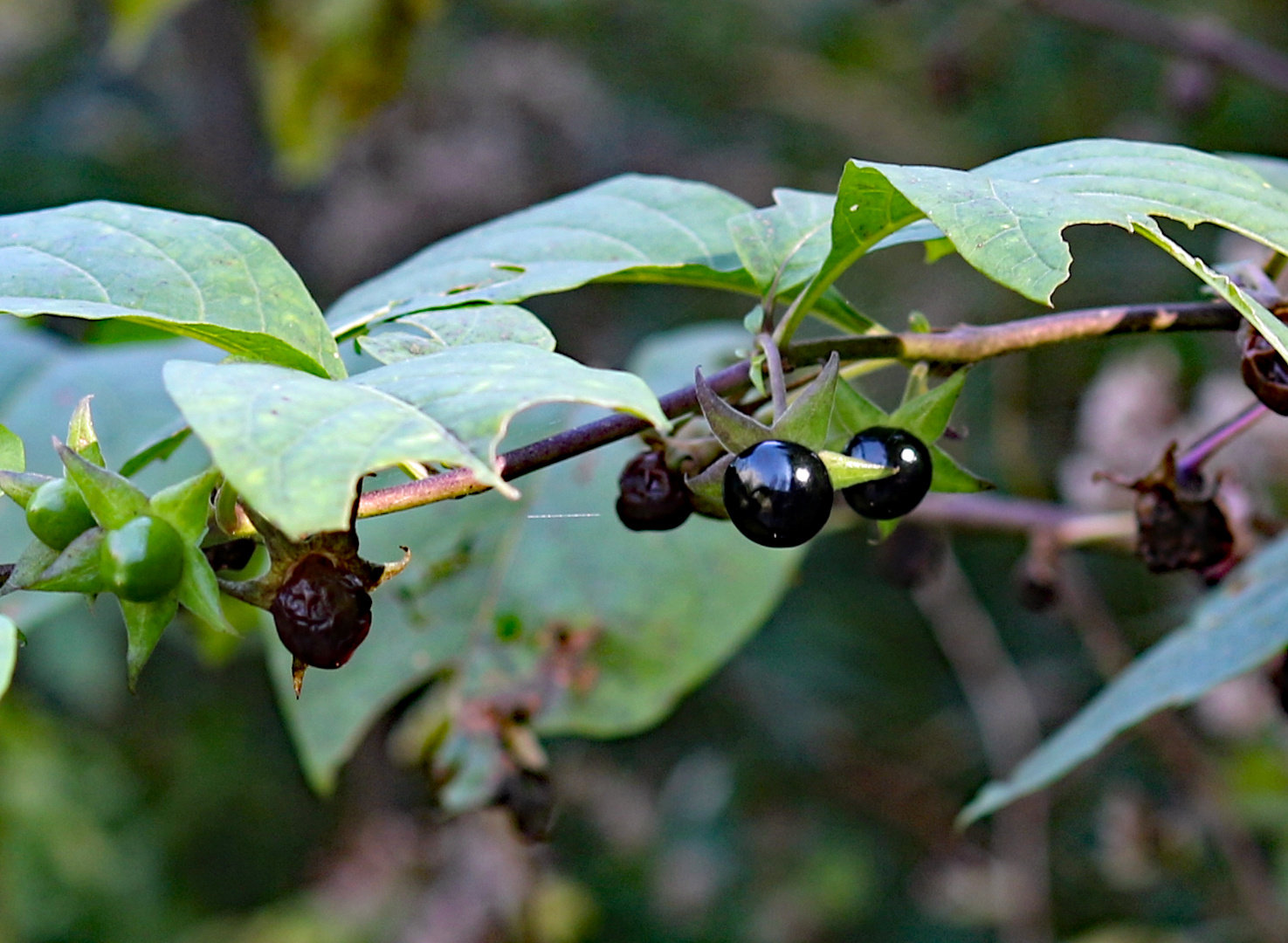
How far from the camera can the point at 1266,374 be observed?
0.50 m

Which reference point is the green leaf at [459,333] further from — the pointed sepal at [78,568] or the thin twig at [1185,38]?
the thin twig at [1185,38]

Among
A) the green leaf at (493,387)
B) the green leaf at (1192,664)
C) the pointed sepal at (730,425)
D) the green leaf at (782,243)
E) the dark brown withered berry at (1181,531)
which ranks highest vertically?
the green leaf at (493,387)

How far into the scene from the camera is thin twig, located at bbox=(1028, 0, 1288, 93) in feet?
4.65

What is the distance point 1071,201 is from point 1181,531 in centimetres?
28

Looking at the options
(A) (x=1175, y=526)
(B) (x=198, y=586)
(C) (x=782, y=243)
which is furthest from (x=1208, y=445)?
(B) (x=198, y=586)

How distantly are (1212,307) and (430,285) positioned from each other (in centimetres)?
37

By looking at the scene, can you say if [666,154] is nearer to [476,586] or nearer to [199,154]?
[199,154]

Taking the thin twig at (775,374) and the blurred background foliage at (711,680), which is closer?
the thin twig at (775,374)

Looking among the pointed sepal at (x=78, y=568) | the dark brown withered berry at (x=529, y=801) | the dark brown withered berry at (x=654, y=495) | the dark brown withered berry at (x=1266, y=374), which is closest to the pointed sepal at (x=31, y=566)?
the pointed sepal at (x=78, y=568)

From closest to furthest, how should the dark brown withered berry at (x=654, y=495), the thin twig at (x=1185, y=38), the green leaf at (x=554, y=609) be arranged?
the dark brown withered berry at (x=654, y=495) → the green leaf at (x=554, y=609) → the thin twig at (x=1185, y=38)

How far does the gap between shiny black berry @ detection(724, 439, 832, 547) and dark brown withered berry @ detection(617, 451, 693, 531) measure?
94 mm

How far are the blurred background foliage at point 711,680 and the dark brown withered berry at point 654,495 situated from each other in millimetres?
1515

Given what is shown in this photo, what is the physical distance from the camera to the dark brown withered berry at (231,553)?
1.50 feet

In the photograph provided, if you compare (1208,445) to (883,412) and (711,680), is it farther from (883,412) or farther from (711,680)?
(711,680)
